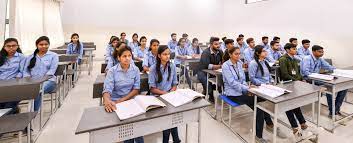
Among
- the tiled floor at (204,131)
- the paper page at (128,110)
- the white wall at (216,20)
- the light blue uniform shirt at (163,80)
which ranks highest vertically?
the white wall at (216,20)

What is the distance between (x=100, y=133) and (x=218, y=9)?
30.9 feet

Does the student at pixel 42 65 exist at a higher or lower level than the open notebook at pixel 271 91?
higher

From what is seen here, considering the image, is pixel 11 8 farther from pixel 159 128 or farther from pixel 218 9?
pixel 218 9

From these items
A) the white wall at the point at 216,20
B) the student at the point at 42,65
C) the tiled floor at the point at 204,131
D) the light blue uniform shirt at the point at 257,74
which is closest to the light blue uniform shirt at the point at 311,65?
the tiled floor at the point at 204,131

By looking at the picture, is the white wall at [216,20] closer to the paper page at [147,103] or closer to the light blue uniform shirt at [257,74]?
the light blue uniform shirt at [257,74]

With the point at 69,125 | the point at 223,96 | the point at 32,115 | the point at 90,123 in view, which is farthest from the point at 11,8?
the point at 223,96

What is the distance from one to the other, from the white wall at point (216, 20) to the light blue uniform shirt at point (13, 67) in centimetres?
551

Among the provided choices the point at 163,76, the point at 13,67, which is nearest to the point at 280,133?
the point at 163,76

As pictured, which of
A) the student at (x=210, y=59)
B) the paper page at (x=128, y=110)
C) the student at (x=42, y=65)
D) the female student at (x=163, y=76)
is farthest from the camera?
the student at (x=210, y=59)

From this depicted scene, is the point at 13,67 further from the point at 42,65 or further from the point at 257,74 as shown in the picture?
the point at 257,74

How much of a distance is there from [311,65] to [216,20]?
7017 millimetres

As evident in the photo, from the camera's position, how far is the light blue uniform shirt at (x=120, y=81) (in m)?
1.83

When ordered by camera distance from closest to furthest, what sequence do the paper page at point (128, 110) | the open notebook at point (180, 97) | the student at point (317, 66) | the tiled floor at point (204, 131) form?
the paper page at point (128, 110) < the open notebook at point (180, 97) < the tiled floor at point (204, 131) < the student at point (317, 66)

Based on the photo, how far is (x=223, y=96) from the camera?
2.53 meters
